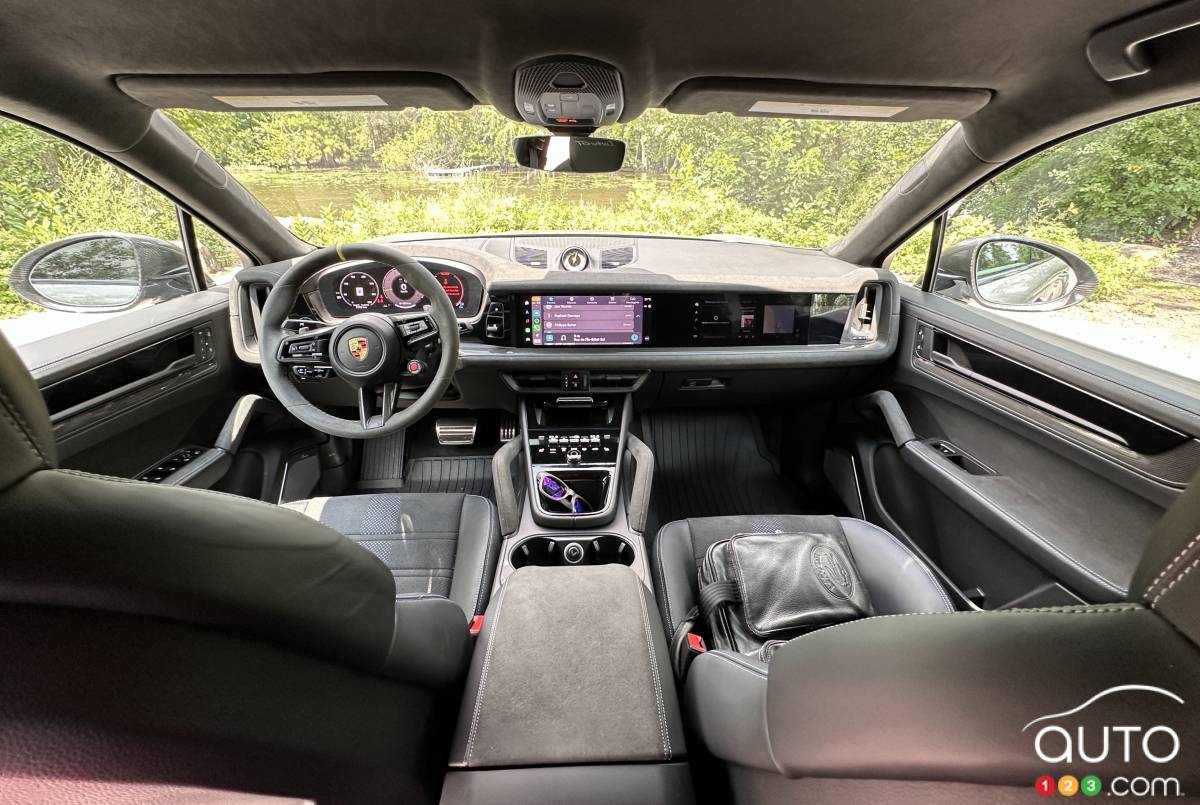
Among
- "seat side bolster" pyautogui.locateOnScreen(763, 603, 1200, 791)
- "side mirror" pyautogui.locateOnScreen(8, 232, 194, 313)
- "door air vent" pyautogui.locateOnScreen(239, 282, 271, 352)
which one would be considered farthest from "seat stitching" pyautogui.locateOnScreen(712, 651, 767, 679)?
"side mirror" pyautogui.locateOnScreen(8, 232, 194, 313)

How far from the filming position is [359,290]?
7.73ft

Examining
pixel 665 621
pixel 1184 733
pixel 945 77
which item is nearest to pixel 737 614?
pixel 665 621

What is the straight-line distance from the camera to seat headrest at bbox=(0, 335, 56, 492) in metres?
0.44

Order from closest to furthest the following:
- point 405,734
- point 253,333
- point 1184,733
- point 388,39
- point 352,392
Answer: point 1184,733 → point 405,734 → point 388,39 → point 253,333 → point 352,392

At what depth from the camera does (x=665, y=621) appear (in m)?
1.70

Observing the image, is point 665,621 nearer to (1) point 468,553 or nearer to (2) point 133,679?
(1) point 468,553

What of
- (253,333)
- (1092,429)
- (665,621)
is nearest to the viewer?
(1092,429)

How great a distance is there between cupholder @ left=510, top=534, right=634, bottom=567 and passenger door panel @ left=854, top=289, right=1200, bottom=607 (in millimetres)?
1161

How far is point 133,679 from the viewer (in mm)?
459

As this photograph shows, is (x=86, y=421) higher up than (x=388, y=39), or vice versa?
(x=388, y=39)

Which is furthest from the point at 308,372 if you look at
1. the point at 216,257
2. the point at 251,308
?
the point at 216,257

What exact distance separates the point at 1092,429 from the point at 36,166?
10.6 feet

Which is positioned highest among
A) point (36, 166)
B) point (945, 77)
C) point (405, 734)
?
point (945, 77)

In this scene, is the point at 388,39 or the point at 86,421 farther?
the point at 86,421
